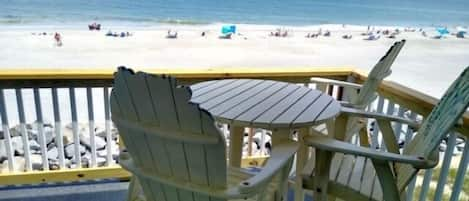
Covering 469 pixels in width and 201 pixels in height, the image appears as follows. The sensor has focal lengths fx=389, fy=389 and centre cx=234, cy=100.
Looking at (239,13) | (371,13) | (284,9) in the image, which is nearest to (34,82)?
(239,13)

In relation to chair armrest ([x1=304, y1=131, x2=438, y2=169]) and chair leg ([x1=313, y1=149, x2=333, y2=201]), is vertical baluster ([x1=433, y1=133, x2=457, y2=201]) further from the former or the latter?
chair leg ([x1=313, y1=149, x2=333, y2=201])

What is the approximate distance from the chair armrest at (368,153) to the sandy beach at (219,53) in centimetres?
603

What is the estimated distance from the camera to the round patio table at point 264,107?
67.7 inches

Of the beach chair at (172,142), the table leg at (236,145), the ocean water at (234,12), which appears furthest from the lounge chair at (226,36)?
the beach chair at (172,142)

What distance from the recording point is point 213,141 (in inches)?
46.4

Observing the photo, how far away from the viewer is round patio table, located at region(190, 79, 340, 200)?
1719mm

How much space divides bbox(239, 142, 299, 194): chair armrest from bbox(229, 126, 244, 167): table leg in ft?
1.87

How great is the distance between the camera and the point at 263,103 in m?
1.97

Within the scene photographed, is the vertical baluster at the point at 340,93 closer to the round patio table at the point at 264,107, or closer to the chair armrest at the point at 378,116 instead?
the round patio table at the point at 264,107

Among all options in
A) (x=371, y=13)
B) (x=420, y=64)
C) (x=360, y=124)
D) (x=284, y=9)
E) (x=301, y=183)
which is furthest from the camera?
(x=371, y=13)

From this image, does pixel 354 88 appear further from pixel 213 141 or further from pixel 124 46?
pixel 124 46

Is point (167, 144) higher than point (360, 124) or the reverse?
higher

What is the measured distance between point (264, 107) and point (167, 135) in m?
0.76

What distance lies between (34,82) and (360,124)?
6.52 ft
